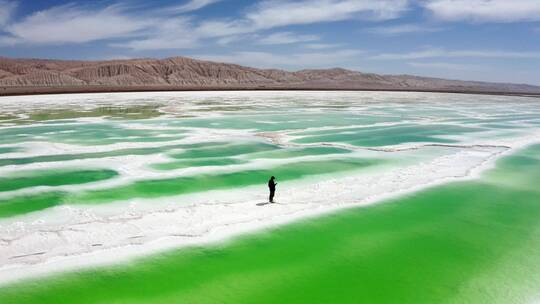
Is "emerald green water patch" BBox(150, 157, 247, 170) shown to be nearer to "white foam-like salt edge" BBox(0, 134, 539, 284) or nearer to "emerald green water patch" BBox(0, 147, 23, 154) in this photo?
"white foam-like salt edge" BBox(0, 134, 539, 284)

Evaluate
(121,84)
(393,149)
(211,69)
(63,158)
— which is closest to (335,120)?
(393,149)

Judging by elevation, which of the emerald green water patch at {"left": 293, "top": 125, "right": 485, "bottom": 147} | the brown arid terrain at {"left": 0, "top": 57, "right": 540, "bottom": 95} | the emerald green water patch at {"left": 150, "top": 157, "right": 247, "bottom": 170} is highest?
the brown arid terrain at {"left": 0, "top": 57, "right": 540, "bottom": 95}

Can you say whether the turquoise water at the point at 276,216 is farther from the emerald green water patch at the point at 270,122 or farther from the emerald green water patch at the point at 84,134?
the emerald green water patch at the point at 270,122

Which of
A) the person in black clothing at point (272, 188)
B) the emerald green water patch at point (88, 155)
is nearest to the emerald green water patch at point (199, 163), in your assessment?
the emerald green water patch at point (88, 155)

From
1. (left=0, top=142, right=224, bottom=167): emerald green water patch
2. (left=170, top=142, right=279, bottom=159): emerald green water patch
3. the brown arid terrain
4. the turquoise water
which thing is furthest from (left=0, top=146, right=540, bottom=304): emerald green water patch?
the brown arid terrain

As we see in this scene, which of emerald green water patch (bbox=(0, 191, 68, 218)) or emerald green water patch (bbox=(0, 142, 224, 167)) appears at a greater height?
emerald green water patch (bbox=(0, 142, 224, 167))

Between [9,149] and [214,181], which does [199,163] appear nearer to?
[214,181]

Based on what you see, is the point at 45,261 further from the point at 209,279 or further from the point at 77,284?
the point at 209,279
